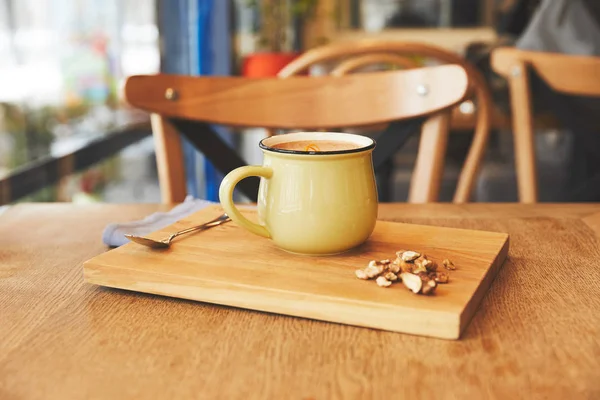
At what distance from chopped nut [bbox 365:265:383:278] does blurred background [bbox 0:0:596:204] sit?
0.73 m

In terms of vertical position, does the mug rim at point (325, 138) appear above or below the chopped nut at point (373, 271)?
above

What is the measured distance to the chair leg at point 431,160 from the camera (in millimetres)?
1095

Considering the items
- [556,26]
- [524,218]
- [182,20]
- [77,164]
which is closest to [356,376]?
[524,218]

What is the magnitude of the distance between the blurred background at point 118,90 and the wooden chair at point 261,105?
9 centimetres

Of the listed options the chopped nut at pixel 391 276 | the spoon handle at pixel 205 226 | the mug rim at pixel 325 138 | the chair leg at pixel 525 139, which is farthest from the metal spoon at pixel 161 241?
the chair leg at pixel 525 139

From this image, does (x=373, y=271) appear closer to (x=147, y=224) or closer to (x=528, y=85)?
(x=147, y=224)

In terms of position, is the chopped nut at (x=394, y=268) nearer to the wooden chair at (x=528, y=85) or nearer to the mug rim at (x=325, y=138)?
the mug rim at (x=325, y=138)

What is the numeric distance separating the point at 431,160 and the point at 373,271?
0.61 meters

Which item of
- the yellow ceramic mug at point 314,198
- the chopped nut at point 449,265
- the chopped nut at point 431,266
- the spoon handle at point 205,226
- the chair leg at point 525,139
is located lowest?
the chair leg at point 525,139

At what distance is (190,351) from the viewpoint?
437 millimetres

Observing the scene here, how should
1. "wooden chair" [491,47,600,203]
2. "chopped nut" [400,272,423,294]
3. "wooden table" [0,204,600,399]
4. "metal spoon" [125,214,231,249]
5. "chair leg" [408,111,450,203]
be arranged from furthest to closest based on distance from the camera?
"wooden chair" [491,47,600,203] → "chair leg" [408,111,450,203] → "metal spoon" [125,214,231,249] → "chopped nut" [400,272,423,294] → "wooden table" [0,204,600,399]

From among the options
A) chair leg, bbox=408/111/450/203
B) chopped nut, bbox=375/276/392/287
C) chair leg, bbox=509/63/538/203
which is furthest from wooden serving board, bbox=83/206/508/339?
chair leg, bbox=509/63/538/203

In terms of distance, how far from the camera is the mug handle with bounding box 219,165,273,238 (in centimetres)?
58

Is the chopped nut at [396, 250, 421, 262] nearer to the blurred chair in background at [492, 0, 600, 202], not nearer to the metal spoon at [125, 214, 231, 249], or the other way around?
the metal spoon at [125, 214, 231, 249]
